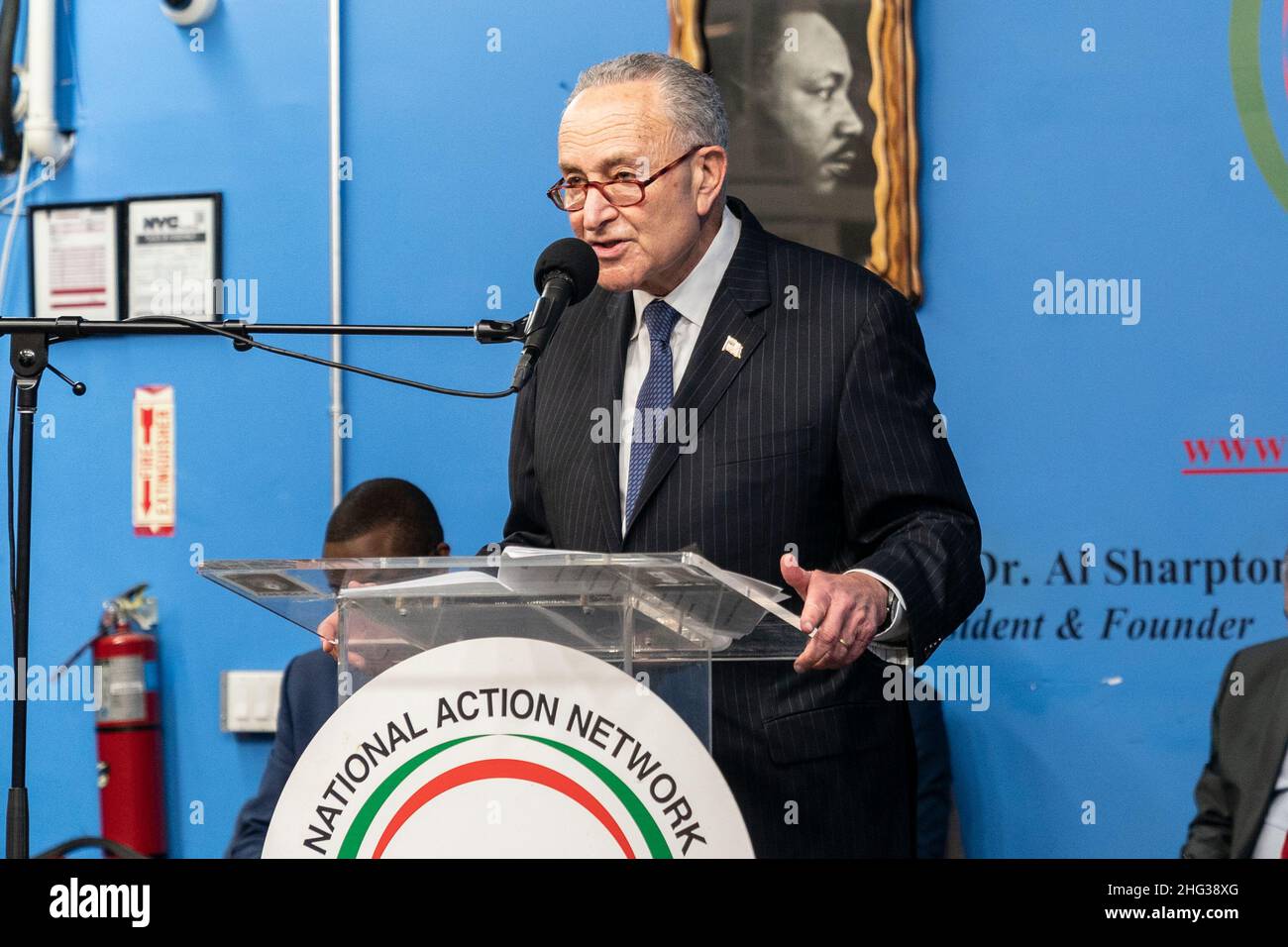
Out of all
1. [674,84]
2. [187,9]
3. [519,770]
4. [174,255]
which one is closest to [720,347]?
[674,84]

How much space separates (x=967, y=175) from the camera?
3.12 m

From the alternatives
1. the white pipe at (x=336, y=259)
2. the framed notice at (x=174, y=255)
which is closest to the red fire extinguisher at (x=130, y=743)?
the white pipe at (x=336, y=259)

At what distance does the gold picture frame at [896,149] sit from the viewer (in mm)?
3084

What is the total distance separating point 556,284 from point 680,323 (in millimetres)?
416

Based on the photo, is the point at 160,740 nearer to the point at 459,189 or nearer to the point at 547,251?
the point at 459,189

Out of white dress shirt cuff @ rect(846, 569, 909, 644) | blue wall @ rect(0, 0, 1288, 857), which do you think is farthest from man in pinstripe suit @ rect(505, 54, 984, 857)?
blue wall @ rect(0, 0, 1288, 857)

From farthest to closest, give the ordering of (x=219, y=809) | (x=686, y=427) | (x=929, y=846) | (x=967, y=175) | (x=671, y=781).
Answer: (x=219, y=809) → (x=967, y=175) → (x=929, y=846) → (x=686, y=427) → (x=671, y=781)

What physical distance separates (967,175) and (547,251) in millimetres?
1727

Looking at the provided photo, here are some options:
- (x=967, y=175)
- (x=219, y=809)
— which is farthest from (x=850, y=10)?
(x=219, y=809)

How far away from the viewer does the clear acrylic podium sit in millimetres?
1330

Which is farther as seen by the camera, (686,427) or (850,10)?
(850,10)

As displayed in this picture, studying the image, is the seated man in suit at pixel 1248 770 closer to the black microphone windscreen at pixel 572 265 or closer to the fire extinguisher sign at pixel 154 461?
the black microphone windscreen at pixel 572 265

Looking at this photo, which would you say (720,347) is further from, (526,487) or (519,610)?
(519,610)

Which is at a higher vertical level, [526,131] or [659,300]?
[526,131]
